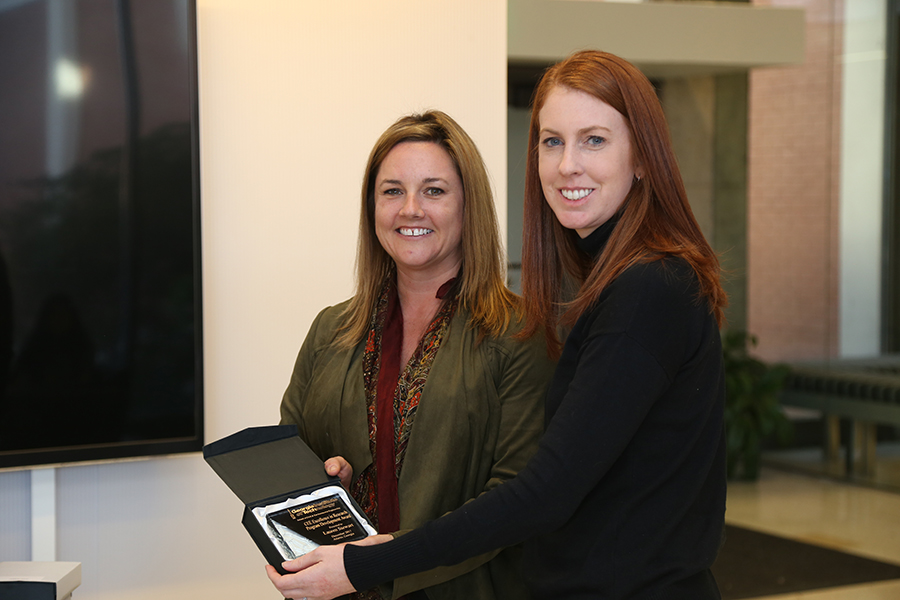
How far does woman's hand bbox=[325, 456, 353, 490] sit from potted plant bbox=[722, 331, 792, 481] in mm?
5353

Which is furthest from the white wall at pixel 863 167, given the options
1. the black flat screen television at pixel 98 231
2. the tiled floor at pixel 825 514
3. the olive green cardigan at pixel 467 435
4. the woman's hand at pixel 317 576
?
the woman's hand at pixel 317 576

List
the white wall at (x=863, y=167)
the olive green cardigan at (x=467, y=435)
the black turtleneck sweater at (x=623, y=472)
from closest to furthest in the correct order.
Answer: the black turtleneck sweater at (x=623, y=472) → the olive green cardigan at (x=467, y=435) → the white wall at (x=863, y=167)

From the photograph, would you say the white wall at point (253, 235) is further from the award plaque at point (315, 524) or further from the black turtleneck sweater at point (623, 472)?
the black turtleneck sweater at point (623, 472)

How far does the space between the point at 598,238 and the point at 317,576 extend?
2.51 feet

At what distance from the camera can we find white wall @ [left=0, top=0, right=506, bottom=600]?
293 cm

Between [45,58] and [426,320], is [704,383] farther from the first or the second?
[45,58]

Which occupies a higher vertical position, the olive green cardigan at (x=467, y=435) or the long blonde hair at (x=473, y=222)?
the long blonde hair at (x=473, y=222)

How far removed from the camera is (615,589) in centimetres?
145

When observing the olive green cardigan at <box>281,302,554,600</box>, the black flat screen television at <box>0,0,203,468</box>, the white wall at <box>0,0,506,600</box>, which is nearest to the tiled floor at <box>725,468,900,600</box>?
the white wall at <box>0,0,506,600</box>

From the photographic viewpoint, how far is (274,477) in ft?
5.64

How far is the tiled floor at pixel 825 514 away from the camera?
527cm

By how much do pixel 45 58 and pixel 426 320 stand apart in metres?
1.48

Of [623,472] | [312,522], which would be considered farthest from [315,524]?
[623,472]

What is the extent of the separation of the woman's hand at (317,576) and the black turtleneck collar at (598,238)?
0.66 metres
